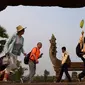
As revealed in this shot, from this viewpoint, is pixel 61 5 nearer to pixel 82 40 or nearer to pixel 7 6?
pixel 7 6

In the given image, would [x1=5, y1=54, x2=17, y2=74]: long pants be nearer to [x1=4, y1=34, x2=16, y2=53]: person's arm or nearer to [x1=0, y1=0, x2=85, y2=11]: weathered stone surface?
[x1=4, y1=34, x2=16, y2=53]: person's arm

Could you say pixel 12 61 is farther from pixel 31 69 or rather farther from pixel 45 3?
pixel 45 3

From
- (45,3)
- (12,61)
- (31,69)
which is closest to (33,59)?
(31,69)

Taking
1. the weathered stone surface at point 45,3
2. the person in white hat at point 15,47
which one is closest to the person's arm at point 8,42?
the person in white hat at point 15,47

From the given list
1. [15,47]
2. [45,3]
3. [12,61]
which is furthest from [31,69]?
[45,3]

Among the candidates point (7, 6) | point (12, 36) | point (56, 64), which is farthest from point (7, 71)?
point (7, 6)

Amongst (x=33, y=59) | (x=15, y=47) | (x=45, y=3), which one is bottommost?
(x=33, y=59)

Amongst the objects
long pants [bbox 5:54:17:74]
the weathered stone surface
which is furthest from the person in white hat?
the weathered stone surface

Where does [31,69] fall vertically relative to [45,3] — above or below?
below

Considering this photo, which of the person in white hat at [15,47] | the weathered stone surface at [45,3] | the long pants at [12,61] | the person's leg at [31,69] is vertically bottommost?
the person's leg at [31,69]

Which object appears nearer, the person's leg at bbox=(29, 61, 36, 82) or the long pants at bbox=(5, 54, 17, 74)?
the long pants at bbox=(5, 54, 17, 74)

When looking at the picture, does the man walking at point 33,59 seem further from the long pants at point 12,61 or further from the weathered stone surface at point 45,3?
the weathered stone surface at point 45,3

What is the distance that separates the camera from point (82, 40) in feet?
33.6

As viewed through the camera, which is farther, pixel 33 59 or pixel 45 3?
pixel 33 59
